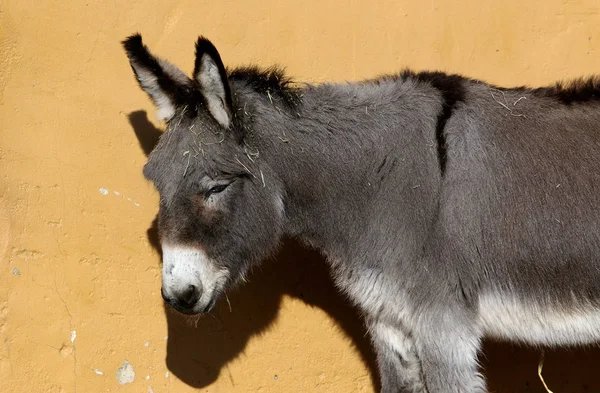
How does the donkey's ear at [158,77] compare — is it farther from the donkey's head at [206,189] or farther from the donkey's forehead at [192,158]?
the donkey's forehead at [192,158]

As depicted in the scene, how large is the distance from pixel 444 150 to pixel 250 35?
1352mm

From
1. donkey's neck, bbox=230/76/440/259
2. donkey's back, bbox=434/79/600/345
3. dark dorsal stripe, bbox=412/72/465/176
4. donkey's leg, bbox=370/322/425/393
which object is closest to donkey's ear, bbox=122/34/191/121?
donkey's neck, bbox=230/76/440/259

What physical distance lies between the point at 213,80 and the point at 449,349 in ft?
4.65

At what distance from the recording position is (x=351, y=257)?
10.5 feet

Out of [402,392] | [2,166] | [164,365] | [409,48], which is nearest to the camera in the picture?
[402,392]

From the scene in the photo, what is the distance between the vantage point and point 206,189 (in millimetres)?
2998

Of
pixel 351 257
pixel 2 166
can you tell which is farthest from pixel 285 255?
pixel 2 166

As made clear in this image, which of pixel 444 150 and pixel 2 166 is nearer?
pixel 444 150

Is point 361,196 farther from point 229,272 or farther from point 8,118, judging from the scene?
point 8,118

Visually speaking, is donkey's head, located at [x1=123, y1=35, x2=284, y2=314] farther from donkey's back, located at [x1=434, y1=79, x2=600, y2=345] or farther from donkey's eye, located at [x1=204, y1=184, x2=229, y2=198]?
donkey's back, located at [x1=434, y1=79, x2=600, y2=345]

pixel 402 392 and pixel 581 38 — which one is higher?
pixel 581 38

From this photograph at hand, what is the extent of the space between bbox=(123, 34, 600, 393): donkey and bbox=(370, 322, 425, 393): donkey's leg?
0.01 meters

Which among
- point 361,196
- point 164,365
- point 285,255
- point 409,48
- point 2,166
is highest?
point 409,48

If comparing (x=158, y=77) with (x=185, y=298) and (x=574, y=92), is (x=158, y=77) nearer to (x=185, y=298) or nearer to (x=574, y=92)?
(x=185, y=298)
